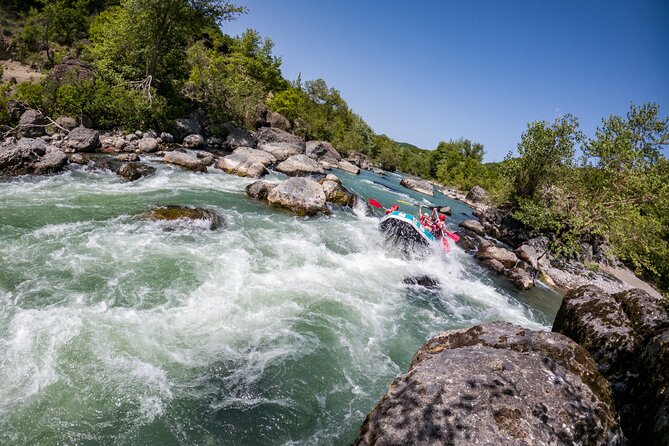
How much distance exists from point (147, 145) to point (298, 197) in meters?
13.0

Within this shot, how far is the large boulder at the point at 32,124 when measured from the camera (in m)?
18.2

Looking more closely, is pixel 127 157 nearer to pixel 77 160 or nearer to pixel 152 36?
pixel 77 160

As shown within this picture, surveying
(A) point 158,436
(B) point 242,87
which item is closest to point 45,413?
(A) point 158,436

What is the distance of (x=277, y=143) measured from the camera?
1405 inches

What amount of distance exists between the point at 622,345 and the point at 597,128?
843 inches

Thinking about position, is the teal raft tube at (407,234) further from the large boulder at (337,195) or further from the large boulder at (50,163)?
the large boulder at (50,163)

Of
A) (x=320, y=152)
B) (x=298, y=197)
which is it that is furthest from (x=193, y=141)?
(x=320, y=152)

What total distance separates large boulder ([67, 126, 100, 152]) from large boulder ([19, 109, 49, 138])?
1.59 m

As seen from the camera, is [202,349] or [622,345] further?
[202,349]

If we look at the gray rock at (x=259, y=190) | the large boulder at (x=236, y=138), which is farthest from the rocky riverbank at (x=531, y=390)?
the large boulder at (x=236, y=138)

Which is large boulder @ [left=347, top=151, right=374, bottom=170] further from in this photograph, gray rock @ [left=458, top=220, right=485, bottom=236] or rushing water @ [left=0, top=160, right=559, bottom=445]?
rushing water @ [left=0, top=160, right=559, bottom=445]

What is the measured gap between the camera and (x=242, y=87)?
3391cm

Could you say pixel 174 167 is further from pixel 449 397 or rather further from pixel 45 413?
pixel 449 397

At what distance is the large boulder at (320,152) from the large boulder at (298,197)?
24.8 metres
